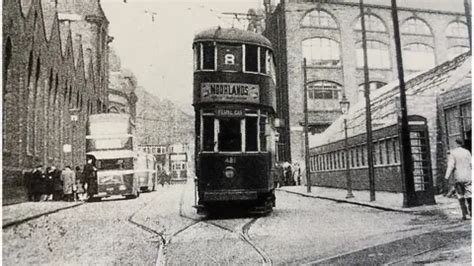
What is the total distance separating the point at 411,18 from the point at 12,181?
358 centimetres

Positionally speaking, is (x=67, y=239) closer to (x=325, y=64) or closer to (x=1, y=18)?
(x=1, y=18)

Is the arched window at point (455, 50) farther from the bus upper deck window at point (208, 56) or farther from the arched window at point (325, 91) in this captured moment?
the bus upper deck window at point (208, 56)

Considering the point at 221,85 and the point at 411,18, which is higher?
the point at 411,18

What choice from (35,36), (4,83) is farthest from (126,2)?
(4,83)

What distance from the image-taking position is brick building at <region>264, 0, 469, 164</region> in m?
3.50

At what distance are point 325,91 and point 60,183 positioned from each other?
2.29 m

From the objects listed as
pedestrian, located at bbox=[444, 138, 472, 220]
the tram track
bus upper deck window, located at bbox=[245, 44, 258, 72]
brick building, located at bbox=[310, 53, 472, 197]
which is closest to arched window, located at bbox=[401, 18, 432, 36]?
brick building, located at bbox=[310, 53, 472, 197]

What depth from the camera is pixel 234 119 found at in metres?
3.57

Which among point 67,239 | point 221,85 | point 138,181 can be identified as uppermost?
point 221,85

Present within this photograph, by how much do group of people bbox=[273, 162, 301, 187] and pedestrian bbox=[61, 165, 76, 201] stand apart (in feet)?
5.98

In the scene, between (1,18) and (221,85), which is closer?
(1,18)

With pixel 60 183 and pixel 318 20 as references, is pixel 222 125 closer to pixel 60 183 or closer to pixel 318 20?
pixel 318 20

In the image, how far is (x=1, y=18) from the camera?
2330 mm

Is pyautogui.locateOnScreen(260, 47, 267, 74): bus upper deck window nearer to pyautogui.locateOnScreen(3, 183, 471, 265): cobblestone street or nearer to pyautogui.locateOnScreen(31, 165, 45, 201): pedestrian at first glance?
pyautogui.locateOnScreen(3, 183, 471, 265): cobblestone street
